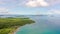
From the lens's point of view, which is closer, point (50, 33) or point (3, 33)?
point (3, 33)

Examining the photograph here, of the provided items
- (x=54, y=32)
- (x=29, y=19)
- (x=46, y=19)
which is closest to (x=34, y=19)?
(x=29, y=19)

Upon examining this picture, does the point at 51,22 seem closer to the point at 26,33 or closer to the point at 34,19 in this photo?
the point at 34,19

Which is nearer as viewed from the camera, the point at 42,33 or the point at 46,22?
the point at 42,33

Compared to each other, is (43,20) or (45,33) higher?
(43,20)

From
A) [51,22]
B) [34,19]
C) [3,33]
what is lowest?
[3,33]

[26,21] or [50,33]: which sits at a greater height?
[26,21]

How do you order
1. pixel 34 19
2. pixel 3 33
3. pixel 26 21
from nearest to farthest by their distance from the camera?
1. pixel 3 33
2. pixel 26 21
3. pixel 34 19

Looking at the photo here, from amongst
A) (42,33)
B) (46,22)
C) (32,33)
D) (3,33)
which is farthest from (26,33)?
(46,22)

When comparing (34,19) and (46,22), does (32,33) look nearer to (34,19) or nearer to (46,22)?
(46,22)

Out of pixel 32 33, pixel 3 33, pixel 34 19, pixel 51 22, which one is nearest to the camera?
pixel 3 33
